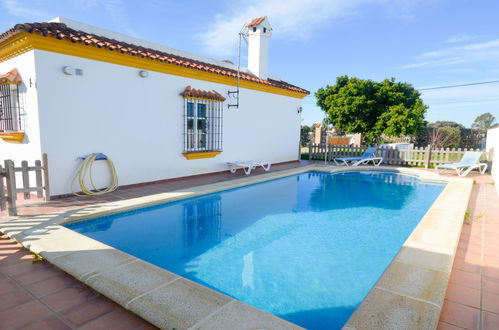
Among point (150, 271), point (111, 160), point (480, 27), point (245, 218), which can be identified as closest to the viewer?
point (150, 271)

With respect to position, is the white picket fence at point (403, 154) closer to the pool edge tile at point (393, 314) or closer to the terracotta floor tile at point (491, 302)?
the terracotta floor tile at point (491, 302)

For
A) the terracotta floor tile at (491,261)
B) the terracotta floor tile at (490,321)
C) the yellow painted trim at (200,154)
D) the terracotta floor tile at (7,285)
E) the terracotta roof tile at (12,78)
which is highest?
the terracotta roof tile at (12,78)

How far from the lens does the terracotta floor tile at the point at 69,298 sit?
2.44 meters

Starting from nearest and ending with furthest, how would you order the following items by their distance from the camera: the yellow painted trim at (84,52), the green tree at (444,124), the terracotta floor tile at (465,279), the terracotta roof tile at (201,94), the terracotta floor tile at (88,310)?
1. the terracotta floor tile at (88,310)
2. the terracotta floor tile at (465,279)
3. the yellow painted trim at (84,52)
4. the terracotta roof tile at (201,94)
5. the green tree at (444,124)

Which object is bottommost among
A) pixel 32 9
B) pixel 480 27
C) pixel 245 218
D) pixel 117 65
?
pixel 245 218

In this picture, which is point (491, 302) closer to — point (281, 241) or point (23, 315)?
point (281, 241)

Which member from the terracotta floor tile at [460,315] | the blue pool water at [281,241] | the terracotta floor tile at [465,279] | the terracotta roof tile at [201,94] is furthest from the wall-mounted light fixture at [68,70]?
the terracotta floor tile at [465,279]

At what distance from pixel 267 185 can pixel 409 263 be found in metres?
6.17

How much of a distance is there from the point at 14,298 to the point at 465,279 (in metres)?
4.57

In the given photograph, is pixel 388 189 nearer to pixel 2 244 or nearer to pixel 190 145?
pixel 190 145

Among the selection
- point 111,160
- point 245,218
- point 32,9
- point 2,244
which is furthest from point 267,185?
point 32,9

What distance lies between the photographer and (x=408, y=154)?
1371 centimetres

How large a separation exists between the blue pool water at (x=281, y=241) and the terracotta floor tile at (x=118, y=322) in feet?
3.84

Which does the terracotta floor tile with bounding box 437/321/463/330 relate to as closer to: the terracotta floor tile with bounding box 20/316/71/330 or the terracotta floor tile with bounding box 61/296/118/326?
the terracotta floor tile with bounding box 61/296/118/326
